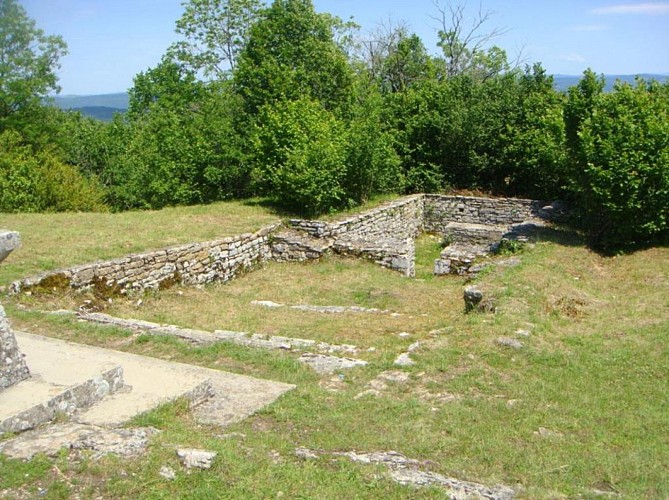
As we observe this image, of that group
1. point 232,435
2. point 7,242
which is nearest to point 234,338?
point 232,435

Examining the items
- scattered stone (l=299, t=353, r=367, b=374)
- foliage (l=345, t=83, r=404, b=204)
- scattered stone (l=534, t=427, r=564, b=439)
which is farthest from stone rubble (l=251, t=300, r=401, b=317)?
foliage (l=345, t=83, r=404, b=204)

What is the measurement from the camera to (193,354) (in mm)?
7258

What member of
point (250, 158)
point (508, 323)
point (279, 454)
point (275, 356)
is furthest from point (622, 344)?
point (250, 158)

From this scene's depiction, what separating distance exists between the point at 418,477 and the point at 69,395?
2825 millimetres

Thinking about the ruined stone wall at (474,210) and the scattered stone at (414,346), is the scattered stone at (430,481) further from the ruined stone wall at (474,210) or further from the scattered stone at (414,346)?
the ruined stone wall at (474,210)

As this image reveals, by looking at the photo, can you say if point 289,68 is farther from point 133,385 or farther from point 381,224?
point 133,385

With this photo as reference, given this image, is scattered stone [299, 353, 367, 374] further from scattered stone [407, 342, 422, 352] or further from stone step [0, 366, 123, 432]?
stone step [0, 366, 123, 432]

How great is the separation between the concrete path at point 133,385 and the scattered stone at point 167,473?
36.6 inches

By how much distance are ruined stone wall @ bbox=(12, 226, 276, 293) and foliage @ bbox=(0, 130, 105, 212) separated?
8.59 meters

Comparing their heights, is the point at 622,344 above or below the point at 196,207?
below

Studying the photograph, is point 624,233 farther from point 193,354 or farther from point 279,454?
point 279,454

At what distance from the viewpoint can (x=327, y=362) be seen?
7105 mm

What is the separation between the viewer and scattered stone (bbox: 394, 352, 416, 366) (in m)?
6.97

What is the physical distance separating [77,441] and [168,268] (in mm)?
7706
